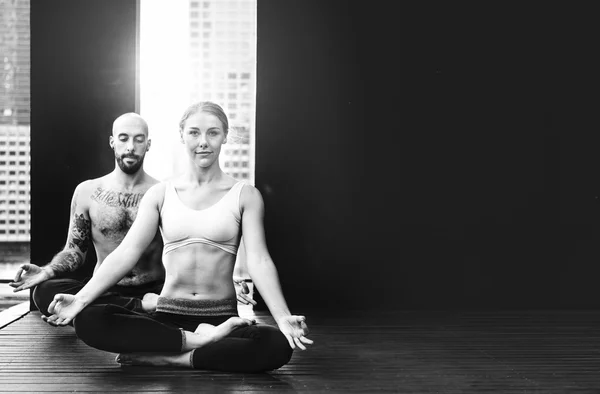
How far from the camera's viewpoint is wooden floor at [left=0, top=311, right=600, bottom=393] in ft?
8.79

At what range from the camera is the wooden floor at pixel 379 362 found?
8.79 ft

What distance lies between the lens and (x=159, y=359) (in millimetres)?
2918

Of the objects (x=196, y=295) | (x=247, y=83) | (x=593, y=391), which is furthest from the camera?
(x=247, y=83)

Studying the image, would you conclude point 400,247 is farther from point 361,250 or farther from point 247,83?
point 247,83

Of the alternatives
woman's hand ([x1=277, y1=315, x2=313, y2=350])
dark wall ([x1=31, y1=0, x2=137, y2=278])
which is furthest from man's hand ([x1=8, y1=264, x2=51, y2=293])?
woman's hand ([x1=277, y1=315, x2=313, y2=350])

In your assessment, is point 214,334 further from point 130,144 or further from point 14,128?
point 14,128

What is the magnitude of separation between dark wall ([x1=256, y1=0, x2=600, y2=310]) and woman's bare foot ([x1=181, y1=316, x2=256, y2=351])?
1.60m

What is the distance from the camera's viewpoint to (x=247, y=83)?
15.6 ft

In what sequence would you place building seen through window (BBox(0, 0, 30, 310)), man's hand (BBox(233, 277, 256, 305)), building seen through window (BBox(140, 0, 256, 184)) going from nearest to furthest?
man's hand (BBox(233, 277, 256, 305))
building seen through window (BBox(140, 0, 256, 184))
building seen through window (BBox(0, 0, 30, 310))

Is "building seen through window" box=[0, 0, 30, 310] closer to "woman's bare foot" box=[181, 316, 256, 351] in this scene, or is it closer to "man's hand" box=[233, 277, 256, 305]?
"man's hand" box=[233, 277, 256, 305]

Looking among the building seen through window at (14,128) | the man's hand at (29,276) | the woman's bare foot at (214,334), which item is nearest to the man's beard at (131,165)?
the man's hand at (29,276)

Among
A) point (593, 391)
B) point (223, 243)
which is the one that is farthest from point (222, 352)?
point (593, 391)

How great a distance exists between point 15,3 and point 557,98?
3438mm

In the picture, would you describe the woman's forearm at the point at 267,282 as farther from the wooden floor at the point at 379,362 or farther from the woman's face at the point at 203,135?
the woman's face at the point at 203,135
